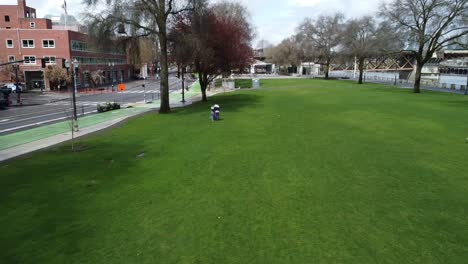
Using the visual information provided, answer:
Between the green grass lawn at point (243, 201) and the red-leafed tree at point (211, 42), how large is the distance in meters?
14.6

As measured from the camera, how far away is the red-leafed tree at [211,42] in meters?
29.3

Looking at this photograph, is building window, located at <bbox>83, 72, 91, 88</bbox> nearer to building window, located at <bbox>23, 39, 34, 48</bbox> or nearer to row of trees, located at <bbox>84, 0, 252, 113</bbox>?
building window, located at <bbox>23, 39, 34, 48</bbox>

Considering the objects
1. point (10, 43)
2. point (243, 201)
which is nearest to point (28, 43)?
point (10, 43)

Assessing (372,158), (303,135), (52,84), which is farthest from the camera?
(52,84)

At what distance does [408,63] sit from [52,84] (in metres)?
134

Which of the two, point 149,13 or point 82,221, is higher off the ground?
point 149,13

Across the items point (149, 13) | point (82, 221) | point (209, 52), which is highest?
point (149, 13)

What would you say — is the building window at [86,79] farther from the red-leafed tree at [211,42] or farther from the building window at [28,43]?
the red-leafed tree at [211,42]

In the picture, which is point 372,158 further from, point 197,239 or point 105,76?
point 105,76

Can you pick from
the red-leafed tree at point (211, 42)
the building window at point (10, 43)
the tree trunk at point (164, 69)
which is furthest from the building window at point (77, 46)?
the tree trunk at point (164, 69)

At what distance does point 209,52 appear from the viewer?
3180cm

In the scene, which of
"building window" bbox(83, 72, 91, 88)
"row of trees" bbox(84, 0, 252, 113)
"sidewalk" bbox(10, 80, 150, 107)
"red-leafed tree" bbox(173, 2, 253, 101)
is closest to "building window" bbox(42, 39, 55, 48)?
"sidewalk" bbox(10, 80, 150, 107)

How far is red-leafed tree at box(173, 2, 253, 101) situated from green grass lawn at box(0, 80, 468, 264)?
574 inches

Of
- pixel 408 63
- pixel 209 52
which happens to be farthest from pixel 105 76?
pixel 408 63
